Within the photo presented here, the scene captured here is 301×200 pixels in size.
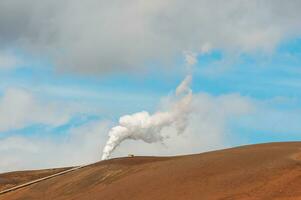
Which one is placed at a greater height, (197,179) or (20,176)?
(20,176)

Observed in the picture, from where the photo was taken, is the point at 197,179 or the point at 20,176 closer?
the point at 197,179

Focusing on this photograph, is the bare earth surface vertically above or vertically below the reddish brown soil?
below

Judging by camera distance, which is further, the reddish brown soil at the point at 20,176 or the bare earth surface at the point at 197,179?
the reddish brown soil at the point at 20,176

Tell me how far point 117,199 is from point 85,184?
368 inches

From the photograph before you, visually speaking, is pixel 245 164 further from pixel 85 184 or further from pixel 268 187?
pixel 85 184

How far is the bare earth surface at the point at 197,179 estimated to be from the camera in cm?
3584

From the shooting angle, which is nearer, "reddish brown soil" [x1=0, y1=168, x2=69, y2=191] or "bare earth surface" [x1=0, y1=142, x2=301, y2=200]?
"bare earth surface" [x1=0, y1=142, x2=301, y2=200]

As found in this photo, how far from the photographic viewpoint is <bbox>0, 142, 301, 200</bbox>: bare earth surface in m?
35.8

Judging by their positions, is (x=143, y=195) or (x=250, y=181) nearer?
(x=250, y=181)

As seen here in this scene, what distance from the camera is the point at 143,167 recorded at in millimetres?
49625

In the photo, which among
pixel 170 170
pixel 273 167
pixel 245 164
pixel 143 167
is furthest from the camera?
pixel 143 167

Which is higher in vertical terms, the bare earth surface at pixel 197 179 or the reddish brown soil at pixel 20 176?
the reddish brown soil at pixel 20 176

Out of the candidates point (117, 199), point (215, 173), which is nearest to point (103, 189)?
point (117, 199)

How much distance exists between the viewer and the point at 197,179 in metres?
40.0
